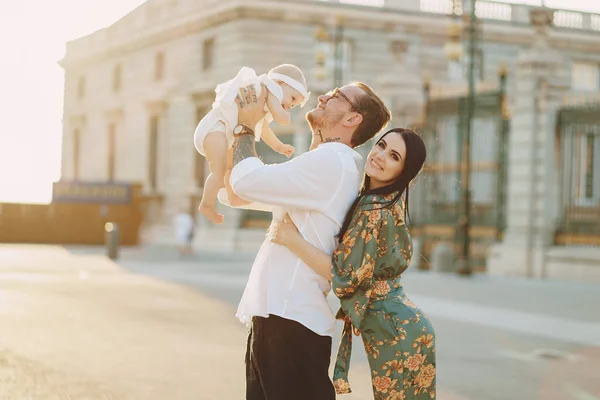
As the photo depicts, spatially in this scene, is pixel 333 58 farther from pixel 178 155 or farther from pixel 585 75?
pixel 585 75

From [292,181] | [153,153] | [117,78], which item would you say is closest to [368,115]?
[292,181]

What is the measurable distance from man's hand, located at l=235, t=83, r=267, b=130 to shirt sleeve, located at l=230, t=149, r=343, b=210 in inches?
6.4

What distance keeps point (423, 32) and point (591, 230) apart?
64.5 feet

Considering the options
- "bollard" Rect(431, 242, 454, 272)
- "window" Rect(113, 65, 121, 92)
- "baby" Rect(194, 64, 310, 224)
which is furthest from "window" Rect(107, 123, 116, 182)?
"baby" Rect(194, 64, 310, 224)

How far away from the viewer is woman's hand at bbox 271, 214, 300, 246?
343 cm

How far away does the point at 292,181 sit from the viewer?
337 centimetres

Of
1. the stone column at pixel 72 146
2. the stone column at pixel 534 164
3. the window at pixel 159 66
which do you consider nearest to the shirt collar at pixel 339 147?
the stone column at pixel 534 164

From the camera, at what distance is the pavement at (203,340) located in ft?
23.6

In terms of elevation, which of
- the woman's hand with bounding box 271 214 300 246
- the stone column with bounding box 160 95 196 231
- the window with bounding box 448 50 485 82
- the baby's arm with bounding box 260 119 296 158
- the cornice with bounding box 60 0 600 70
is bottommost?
the woman's hand with bounding box 271 214 300 246

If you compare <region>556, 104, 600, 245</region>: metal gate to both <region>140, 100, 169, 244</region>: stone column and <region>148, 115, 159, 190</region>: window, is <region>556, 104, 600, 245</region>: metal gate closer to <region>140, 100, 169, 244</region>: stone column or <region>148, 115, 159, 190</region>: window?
<region>140, 100, 169, 244</region>: stone column

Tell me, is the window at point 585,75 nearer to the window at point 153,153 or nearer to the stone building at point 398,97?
the stone building at point 398,97

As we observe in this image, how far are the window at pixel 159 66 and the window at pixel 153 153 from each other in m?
1.82

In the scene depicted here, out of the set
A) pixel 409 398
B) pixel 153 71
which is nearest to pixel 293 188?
pixel 409 398

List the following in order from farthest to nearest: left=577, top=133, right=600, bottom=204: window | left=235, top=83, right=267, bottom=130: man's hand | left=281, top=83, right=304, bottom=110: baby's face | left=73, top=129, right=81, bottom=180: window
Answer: left=73, top=129, right=81, bottom=180: window → left=577, top=133, right=600, bottom=204: window → left=281, top=83, right=304, bottom=110: baby's face → left=235, top=83, right=267, bottom=130: man's hand
